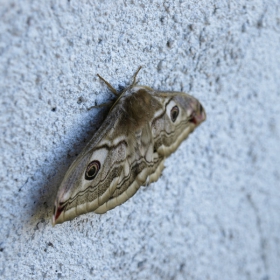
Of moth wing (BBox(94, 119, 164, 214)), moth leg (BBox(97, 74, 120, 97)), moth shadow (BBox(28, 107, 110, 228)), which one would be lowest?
moth shadow (BBox(28, 107, 110, 228))

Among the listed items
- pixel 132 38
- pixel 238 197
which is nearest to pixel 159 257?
pixel 238 197

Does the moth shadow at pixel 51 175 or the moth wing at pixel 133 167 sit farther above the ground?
the moth wing at pixel 133 167

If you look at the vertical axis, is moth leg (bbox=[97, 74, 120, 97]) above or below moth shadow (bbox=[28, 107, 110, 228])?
above

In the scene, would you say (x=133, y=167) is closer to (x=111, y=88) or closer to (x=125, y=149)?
(x=125, y=149)

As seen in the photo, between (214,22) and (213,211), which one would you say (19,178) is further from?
(213,211)

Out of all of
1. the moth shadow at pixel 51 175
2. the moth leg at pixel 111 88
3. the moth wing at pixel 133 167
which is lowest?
the moth shadow at pixel 51 175

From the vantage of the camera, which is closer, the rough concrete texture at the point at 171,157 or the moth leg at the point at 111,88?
the rough concrete texture at the point at 171,157

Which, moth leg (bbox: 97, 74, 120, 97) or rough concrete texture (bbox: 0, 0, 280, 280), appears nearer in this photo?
rough concrete texture (bbox: 0, 0, 280, 280)
